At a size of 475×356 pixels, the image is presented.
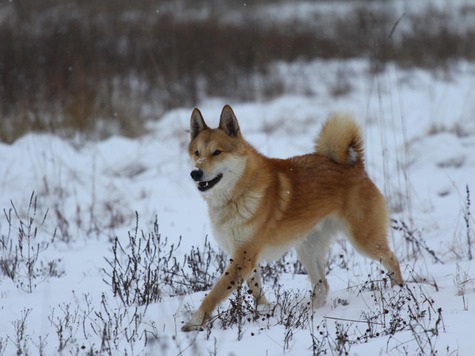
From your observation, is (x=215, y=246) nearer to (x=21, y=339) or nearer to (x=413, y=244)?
(x=413, y=244)

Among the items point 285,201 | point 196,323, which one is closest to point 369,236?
point 285,201

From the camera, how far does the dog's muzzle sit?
4.30 metres

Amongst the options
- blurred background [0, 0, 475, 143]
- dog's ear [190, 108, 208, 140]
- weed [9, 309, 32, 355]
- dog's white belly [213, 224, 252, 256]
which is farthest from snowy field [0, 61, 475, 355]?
dog's ear [190, 108, 208, 140]

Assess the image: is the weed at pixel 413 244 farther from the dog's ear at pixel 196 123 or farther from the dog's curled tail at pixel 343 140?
the dog's ear at pixel 196 123

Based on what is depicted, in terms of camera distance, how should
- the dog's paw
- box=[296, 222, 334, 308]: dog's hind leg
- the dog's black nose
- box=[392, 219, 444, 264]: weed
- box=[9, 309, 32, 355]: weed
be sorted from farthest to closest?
box=[392, 219, 444, 264]: weed → box=[296, 222, 334, 308]: dog's hind leg → the dog's black nose → the dog's paw → box=[9, 309, 32, 355]: weed

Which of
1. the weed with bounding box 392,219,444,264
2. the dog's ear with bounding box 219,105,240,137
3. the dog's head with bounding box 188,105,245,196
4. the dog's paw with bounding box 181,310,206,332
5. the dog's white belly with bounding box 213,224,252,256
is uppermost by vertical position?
the dog's ear with bounding box 219,105,240,137

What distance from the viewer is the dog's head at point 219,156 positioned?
4.37 metres

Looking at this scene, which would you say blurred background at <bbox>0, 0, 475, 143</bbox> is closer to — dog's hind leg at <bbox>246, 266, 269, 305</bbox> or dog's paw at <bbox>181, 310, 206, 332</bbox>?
dog's hind leg at <bbox>246, 266, 269, 305</bbox>

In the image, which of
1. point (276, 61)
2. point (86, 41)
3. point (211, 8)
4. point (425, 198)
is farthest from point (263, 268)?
point (211, 8)

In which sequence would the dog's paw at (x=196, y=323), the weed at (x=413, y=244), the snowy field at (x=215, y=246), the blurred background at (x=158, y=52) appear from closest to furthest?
the snowy field at (x=215, y=246) → the dog's paw at (x=196, y=323) → the weed at (x=413, y=244) → the blurred background at (x=158, y=52)

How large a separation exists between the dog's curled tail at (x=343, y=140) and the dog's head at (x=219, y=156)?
0.78m

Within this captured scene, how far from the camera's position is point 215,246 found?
21.3 ft

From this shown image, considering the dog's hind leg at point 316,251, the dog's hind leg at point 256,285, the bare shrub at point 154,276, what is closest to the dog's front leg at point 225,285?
the dog's hind leg at point 256,285

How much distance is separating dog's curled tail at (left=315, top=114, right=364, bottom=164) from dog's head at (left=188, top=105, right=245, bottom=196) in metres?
0.78
